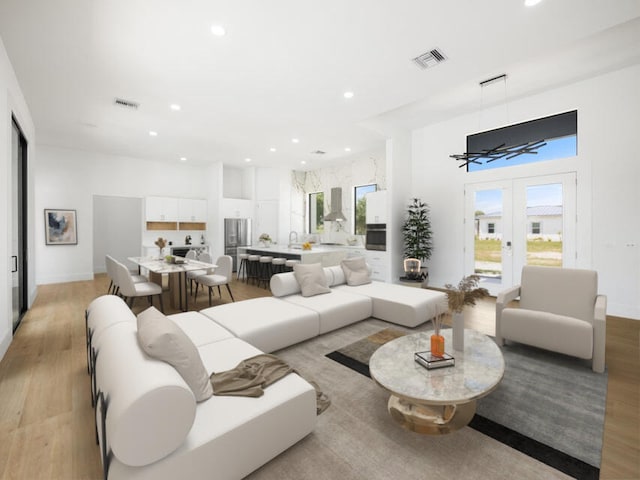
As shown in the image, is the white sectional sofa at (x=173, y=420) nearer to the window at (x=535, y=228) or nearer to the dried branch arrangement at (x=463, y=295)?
the dried branch arrangement at (x=463, y=295)

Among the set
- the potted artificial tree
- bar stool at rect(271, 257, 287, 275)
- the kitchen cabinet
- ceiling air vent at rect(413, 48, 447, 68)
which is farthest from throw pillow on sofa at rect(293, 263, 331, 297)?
the kitchen cabinet

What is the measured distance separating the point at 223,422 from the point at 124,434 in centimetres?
46

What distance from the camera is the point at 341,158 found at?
27.9 ft

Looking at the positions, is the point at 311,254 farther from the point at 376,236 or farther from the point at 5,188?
the point at 5,188

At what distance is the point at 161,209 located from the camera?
27.2ft

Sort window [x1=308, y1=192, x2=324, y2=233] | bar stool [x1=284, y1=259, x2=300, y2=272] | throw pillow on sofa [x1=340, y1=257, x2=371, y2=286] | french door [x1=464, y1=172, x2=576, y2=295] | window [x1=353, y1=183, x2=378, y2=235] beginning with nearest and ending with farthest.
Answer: throw pillow on sofa [x1=340, y1=257, x2=371, y2=286] → french door [x1=464, y1=172, x2=576, y2=295] → bar stool [x1=284, y1=259, x2=300, y2=272] → window [x1=353, y1=183, x2=378, y2=235] → window [x1=308, y1=192, x2=324, y2=233]

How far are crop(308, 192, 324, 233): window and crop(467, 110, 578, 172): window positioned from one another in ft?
15.9

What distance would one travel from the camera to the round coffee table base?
6.60 ft

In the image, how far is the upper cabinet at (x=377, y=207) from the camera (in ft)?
22.3

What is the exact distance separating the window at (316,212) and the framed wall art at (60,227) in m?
6.30

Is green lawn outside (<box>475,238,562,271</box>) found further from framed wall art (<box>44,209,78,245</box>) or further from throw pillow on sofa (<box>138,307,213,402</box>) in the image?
framed wall art (<box>44,209,78,245</box>)

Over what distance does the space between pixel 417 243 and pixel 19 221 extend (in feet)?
22.8

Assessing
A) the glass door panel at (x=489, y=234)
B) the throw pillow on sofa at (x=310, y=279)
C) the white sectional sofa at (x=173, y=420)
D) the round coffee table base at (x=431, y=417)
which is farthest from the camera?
the glass door panel at (x=489, y=234)

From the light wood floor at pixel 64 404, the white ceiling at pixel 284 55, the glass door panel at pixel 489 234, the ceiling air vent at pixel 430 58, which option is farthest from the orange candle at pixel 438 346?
the glass door panel at pixel 489 234
